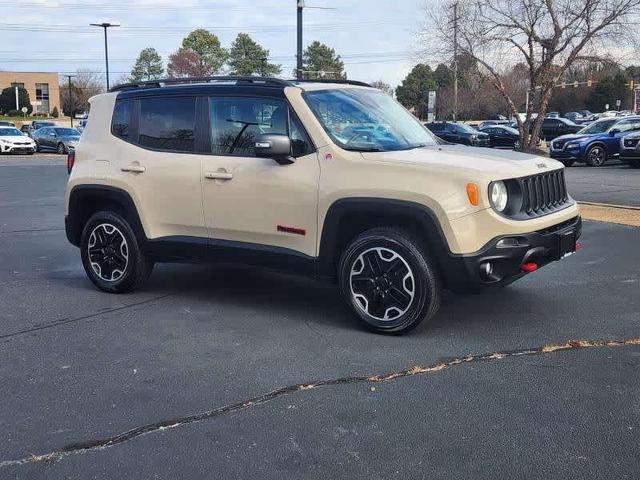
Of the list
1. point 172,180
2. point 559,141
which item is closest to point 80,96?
point 559,141

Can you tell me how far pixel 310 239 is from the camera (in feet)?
18.1

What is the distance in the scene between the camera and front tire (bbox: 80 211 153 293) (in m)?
6.48

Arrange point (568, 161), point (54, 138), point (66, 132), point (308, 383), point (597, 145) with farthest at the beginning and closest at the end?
point (66, 132)
point (54, 138)
point (568, 161)
point (597, 145)
point (308, 383)

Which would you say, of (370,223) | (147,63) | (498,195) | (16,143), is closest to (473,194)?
(498,195)

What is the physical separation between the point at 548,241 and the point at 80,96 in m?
96.9

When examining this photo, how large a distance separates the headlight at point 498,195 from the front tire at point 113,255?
10.4 ft

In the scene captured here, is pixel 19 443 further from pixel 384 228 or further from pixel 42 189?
pixel 42 189

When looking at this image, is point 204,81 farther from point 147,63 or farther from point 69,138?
point 147,63

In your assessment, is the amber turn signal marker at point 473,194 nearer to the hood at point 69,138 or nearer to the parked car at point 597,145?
the parked car at point 597,145

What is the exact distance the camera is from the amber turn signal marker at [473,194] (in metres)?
4.85

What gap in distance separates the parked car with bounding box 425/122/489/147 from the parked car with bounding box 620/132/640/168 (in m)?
14.4

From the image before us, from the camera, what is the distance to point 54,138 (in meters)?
38.3

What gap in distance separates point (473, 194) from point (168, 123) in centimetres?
282

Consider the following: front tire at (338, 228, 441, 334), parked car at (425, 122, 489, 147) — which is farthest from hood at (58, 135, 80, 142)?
front tire at (338, 228, 441, 334)
